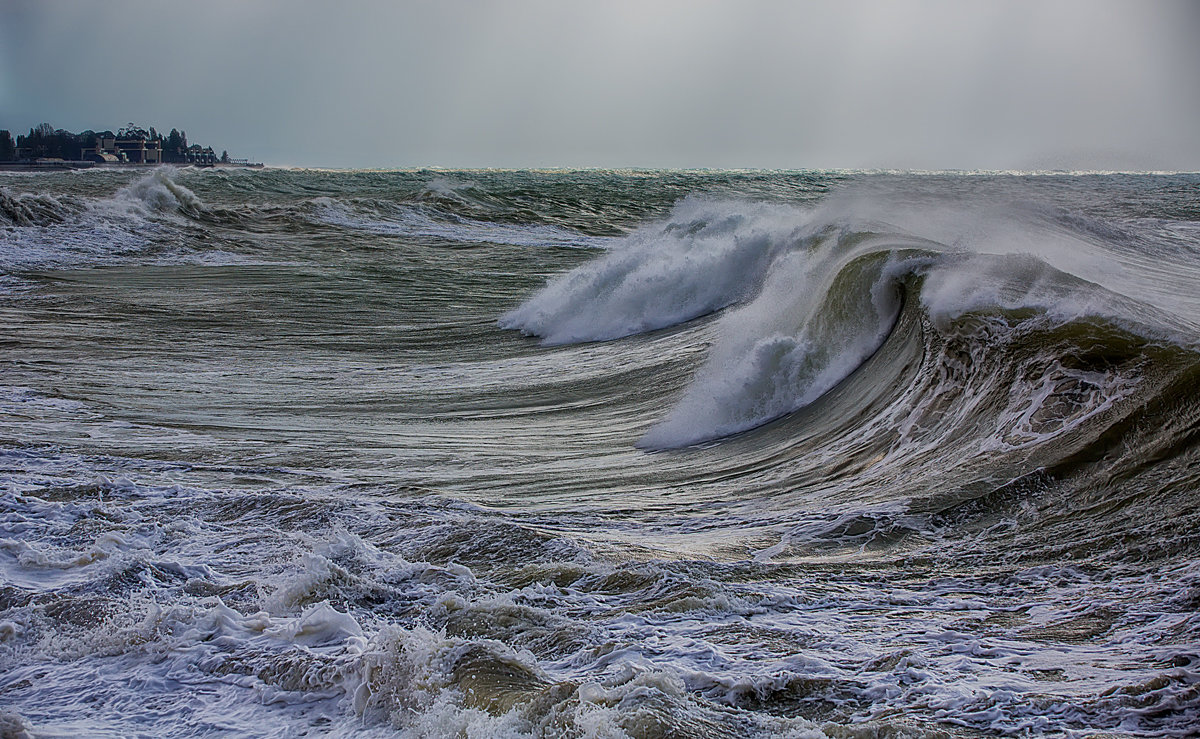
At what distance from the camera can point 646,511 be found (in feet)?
16.7

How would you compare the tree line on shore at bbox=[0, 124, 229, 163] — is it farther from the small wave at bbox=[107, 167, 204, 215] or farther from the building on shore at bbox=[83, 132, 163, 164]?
the small wave at bbox=[107, 167, 204, 215]

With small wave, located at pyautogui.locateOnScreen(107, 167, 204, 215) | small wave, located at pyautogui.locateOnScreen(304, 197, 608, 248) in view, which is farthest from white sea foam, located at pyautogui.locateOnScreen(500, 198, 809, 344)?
small wave, located at pyautogui.locateOnScreen(107, 167, 204, 215)

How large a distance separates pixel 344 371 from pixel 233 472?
355 centimetres

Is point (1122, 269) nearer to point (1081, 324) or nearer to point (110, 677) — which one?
point (1081, 324)

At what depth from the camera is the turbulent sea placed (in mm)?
2652

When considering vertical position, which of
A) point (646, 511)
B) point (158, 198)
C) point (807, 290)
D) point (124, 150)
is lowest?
point (646, 511)

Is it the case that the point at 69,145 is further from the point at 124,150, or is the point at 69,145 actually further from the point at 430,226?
the point at 430,226

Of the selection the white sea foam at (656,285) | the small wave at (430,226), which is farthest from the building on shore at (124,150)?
the white sea foam at (656,285)

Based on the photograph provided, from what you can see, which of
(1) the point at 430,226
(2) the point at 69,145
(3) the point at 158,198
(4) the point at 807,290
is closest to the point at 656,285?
(4) the point at 807,290

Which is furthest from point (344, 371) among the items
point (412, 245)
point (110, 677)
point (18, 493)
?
point (412, 245)

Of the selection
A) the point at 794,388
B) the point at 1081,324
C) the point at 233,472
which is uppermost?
the point at 1081,324

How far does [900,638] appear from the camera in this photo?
300cm

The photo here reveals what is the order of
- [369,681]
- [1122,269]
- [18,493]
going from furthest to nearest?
[1122,269]
[18,493]
[369,681]

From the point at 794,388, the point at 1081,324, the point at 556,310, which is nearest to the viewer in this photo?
the point at 1081,324
